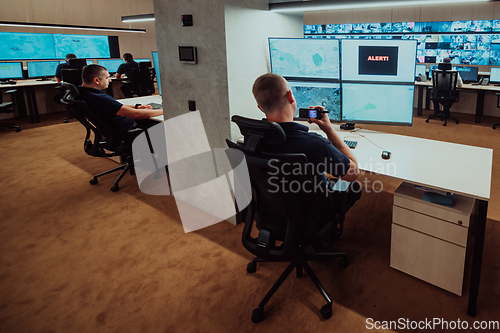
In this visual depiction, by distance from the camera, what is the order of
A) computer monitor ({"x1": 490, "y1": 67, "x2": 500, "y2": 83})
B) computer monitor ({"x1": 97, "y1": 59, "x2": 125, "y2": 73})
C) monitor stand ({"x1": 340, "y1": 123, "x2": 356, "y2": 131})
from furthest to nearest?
1. computer monitor ({"x1": 97, "y1": 59, "x2": 125, "y2": 73})
2. computer monitor ({"x1": 490, "y1": 67, "x2": 500, "y2": 83})
3. monitor stand ({"x1": 340, "y1": 123, "x2": 356, "y2": 131})

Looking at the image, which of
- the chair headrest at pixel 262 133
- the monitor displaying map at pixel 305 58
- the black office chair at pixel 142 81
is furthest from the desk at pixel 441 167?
the black office chair at pixel 142 81

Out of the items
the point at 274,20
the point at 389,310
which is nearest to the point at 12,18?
the point at 274,20

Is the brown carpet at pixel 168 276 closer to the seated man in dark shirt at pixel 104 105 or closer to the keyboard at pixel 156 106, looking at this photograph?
the seated man in dark shirt at pixel 104 105

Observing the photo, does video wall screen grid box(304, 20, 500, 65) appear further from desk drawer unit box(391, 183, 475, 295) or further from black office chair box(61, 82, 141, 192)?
desk drawer unit box(391, 183, 475, 295)

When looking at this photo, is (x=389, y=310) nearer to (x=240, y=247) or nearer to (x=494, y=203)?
(x=240, y=247)

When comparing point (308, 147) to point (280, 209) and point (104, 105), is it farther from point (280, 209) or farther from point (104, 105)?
point (104, 105)

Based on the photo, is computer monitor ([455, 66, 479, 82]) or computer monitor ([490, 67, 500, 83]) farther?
computer monitor ([455, 66, 479, 82])

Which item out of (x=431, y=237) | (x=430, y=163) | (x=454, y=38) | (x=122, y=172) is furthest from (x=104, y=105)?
(x=454, y=38)

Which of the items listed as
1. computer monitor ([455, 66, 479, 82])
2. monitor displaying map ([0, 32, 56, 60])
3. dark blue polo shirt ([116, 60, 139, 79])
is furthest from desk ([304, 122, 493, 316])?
monitor displaying map ([0, 32, 56, 60])

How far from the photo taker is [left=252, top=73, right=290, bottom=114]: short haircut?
165 cm

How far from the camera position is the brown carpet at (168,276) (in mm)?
1846

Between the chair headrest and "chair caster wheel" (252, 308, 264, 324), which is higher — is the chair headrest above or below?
above

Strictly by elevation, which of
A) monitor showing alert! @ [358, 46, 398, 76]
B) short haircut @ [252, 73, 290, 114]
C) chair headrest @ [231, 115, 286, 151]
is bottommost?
chair headrest @ [231, 115, 286, 151]

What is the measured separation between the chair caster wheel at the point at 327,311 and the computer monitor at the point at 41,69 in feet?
25.8
